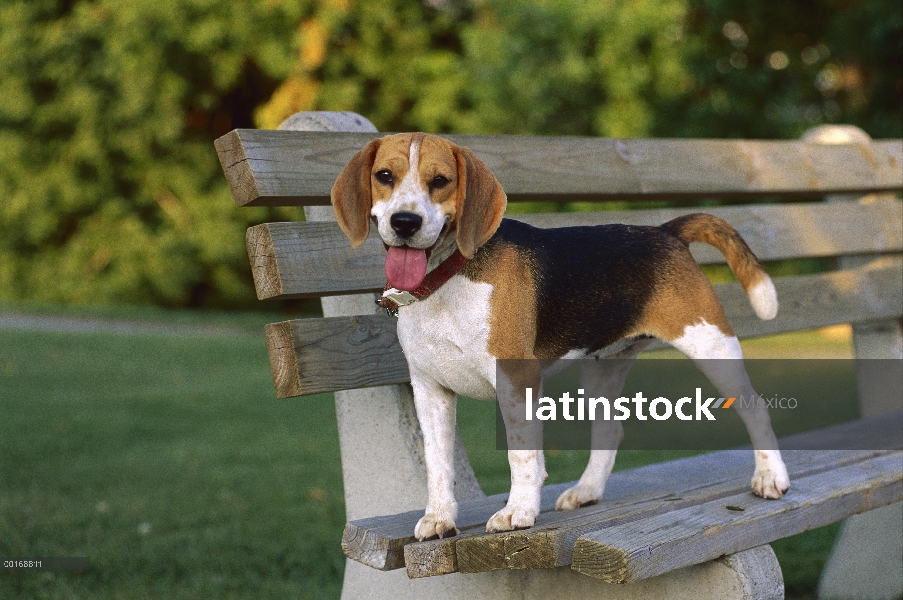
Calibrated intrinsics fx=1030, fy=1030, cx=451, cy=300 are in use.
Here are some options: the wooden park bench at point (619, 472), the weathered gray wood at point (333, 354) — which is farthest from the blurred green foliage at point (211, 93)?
the weathered gray wood at point (333, 354)

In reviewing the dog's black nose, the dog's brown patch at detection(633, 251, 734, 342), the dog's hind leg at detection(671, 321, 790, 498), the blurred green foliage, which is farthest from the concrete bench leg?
the blurred green foliage

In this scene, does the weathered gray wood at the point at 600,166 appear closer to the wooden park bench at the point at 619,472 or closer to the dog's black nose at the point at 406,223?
the wooden park bench at the point at 619,472

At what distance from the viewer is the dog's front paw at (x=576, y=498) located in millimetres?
2582

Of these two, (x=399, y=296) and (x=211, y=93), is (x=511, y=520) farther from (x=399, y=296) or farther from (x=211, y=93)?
(x=211, y=93)

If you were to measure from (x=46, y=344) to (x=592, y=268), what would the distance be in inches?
407

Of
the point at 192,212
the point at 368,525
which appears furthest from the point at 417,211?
the point at 192,212

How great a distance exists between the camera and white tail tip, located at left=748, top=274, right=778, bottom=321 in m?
2.70

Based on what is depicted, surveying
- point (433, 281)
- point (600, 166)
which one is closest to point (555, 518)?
point (433, 281)

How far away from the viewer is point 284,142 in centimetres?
275

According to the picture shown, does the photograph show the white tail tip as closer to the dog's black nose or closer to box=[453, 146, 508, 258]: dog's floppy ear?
box=[453, 146, 508, 258]: dog's floppy ear

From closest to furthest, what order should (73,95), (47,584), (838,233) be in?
(47,584) → (838,233) → (73,95)

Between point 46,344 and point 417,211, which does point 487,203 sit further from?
point 46,344

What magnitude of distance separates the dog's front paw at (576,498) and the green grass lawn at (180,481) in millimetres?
1549

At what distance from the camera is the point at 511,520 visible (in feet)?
7.32
